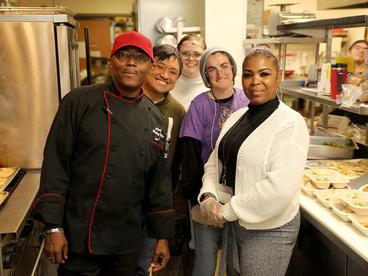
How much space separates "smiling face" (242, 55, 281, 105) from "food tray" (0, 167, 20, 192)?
122 cm

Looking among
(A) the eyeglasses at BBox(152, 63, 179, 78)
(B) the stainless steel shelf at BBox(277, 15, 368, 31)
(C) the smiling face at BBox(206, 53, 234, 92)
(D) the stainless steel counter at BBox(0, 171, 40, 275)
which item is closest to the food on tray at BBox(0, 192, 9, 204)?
(D) the stainless steel counter at BBox(0, 171, 40, 275)

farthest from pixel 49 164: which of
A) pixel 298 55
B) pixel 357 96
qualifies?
pixel 298 55

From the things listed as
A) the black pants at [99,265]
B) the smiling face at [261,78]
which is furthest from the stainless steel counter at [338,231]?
the black pants at [99,265]

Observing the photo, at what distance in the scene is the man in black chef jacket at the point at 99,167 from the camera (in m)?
1.48

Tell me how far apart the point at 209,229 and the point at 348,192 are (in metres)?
0.68

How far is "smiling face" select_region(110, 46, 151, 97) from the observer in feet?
4.92

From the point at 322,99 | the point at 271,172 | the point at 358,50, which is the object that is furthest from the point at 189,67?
the point at 358,50

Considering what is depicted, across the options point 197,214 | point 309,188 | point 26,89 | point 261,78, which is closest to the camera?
point 261,78

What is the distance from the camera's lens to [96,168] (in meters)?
→ 1.49

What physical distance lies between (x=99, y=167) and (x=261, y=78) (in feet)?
2.31

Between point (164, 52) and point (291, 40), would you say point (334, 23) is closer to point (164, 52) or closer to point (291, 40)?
point (291, 40)

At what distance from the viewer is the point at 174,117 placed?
210 cm

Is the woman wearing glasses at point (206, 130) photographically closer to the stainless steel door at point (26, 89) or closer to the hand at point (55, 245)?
the hand at point (55, 245)

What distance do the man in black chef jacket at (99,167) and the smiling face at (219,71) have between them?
0.46 m
